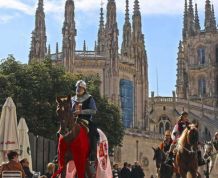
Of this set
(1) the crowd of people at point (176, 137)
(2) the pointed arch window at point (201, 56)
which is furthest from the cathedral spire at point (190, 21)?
(1) the crowd of people at point (176, 137)

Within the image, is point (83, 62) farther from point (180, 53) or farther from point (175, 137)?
point (175, 137)

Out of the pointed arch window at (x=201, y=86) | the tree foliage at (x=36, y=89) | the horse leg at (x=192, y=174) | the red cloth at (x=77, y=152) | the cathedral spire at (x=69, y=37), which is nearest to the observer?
the red cloth at (x=77, y=152)

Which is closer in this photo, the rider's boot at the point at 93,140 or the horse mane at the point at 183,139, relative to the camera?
the rider's boot at the point at 93,140

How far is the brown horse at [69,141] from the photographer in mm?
10609

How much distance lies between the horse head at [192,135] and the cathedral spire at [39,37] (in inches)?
1861

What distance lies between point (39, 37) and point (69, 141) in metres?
50.3

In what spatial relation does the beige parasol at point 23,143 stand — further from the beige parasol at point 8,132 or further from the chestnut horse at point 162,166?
the chestnut horse at point 162,166

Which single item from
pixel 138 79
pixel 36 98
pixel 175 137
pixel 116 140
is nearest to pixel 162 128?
pixel 138 79

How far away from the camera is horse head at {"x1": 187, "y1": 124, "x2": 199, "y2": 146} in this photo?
1370 centimetres

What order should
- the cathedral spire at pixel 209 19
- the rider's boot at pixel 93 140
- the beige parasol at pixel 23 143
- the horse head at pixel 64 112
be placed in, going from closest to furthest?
the horse head at pixel 64 112 < the rider's boot at pixel 93 140 < the beige parasol at pixel 23 143 < the cathedral spire at pixel 209 19

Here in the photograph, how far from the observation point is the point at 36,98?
133 ft

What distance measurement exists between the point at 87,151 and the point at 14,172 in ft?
4.82

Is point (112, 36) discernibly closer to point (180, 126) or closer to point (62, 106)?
point (180, 126)

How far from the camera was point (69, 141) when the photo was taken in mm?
10859
